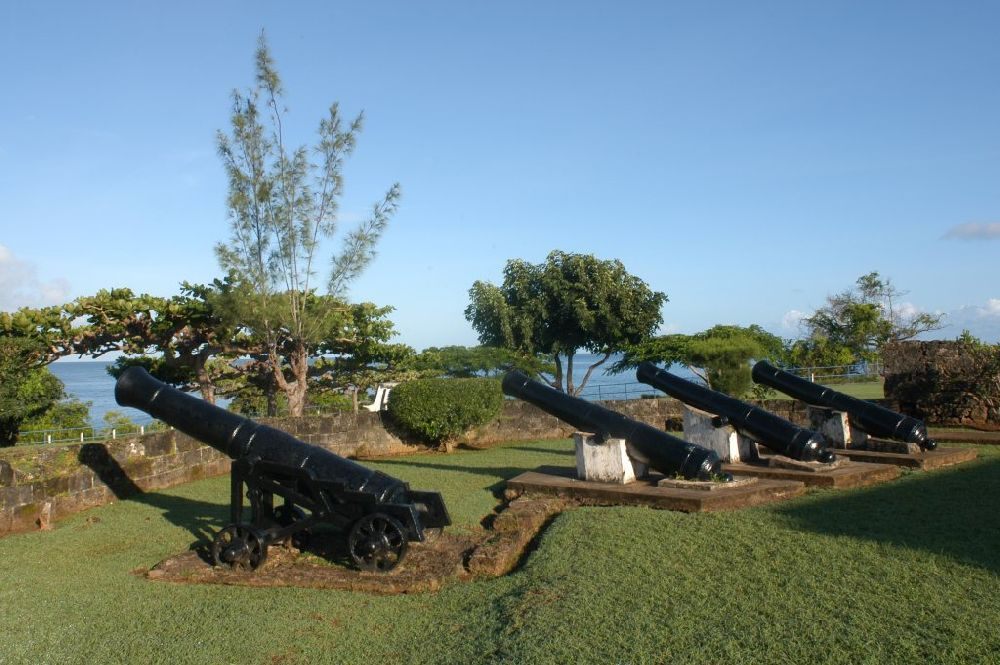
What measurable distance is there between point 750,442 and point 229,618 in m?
7.57

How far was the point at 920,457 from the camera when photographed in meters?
10.4

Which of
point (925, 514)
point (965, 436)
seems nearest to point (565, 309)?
point (965, 436)

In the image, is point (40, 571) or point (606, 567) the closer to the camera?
point (606, 567)

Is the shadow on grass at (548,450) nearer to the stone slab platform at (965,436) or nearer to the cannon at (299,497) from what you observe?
the stone slab platform at (965,436)

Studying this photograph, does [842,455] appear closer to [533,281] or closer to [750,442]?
[750,442]

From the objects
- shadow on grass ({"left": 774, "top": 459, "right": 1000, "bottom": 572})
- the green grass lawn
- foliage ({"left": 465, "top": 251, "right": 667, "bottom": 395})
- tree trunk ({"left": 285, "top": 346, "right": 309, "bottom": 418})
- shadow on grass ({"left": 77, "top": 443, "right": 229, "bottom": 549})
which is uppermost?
foliage ({"left": 465, "top": 251, "right": 667, "bottom": 395})

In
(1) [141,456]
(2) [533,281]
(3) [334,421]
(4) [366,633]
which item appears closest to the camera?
(4) [366,633]

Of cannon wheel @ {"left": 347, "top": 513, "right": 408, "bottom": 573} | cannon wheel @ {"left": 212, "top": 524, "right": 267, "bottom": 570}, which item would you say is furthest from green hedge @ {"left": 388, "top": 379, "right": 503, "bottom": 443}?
cannon wheel @ {"left": 347, "top": 513, "right": 408, "bottom": 573}

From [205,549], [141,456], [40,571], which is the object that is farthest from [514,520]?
[141,456]

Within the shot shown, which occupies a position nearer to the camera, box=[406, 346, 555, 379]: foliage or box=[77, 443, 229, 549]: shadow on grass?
box=[77, 443, 229, 549]: shadow on grass

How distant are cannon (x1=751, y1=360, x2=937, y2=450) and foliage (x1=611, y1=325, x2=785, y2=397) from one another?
1093 centimetres

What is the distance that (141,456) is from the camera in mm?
10000

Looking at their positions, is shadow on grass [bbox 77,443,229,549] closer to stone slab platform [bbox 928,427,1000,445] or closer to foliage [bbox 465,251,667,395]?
stone slab platform [bbox 928,427,1000,445]

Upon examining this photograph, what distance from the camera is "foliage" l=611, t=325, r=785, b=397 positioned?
23391 mm
